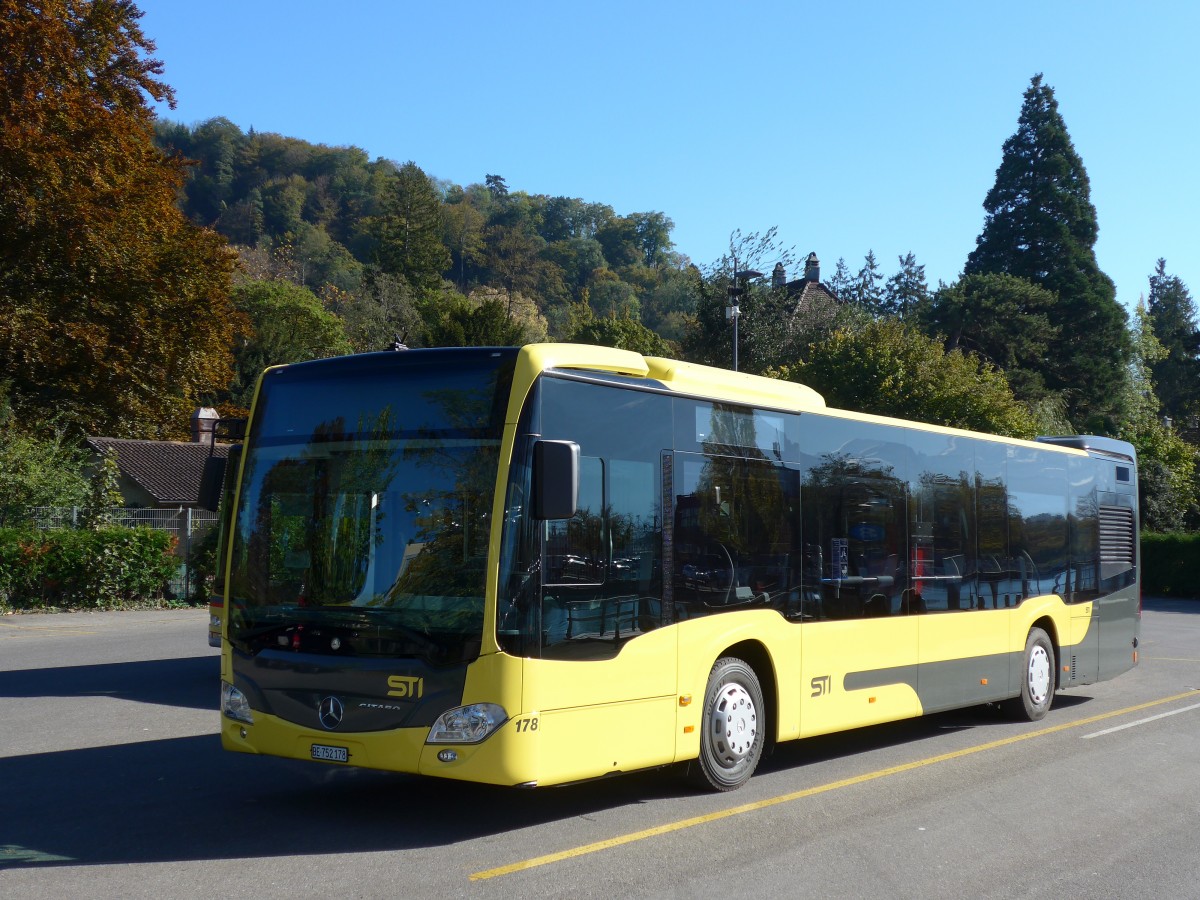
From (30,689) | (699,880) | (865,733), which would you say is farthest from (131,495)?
(699,880)

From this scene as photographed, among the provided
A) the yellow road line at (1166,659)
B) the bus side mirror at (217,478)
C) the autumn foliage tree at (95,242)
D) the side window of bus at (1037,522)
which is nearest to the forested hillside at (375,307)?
the autumn foliage tree at (95,242)

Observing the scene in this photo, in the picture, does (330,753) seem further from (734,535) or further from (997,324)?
(997,324)

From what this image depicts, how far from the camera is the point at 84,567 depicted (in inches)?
973

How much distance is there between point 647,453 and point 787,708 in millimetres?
2486

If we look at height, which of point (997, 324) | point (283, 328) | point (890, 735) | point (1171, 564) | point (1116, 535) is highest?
point (283, 328)

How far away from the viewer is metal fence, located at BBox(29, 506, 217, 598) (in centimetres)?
2605

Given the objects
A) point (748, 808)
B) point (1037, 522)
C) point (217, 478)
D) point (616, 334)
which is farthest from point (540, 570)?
point (616, 334)

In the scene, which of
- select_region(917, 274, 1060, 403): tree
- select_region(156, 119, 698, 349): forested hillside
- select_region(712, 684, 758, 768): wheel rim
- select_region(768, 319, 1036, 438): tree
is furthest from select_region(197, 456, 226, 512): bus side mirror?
select_region(156, 119, 698, 349): forested hillside

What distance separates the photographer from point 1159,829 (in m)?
7.71

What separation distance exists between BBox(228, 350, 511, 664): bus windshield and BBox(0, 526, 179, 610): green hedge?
730 inches

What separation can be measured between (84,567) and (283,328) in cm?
4284

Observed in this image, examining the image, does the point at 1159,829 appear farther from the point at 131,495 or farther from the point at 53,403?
the point at 131,495

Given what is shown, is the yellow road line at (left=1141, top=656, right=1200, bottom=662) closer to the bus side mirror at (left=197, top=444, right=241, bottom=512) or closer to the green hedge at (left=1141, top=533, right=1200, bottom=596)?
the bus side mirror at (left=197, top=444, right=241, bottom=512)

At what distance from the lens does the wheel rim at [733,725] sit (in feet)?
27.8
